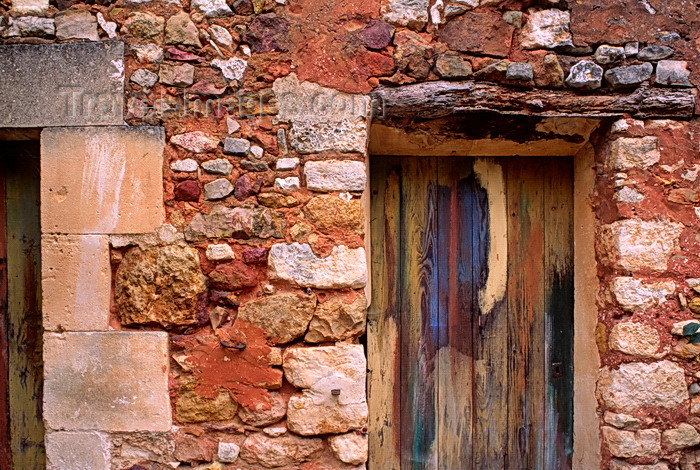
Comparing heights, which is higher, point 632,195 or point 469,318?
point 632,195

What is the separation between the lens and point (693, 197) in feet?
6.13

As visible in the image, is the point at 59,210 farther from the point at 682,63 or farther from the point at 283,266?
the point at 682,63

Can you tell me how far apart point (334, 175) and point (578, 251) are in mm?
1249

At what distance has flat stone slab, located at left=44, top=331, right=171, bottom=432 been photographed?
1.80 metres

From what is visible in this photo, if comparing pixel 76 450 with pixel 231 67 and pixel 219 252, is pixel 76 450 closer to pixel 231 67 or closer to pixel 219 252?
pixel 219 252

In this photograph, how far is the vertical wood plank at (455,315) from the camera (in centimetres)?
220

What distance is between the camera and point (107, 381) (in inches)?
71.3

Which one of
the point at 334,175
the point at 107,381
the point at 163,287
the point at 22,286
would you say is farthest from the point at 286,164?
the point at 22,286

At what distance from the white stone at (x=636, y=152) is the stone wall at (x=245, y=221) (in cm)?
3

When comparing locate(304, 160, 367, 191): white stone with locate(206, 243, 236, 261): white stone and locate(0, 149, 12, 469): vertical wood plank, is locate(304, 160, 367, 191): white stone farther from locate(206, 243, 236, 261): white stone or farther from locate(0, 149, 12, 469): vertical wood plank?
locate(0, 149, 12, 469): vertical wood plank

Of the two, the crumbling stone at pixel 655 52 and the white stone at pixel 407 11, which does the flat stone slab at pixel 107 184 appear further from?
the crumbling stone at pixel 655 52

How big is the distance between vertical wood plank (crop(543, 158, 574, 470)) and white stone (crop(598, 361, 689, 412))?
1.14ft

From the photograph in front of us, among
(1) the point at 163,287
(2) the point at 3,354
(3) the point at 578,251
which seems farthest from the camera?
(3) the point at 578,251

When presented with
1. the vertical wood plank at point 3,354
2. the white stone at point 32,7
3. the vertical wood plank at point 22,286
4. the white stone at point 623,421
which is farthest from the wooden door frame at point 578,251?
the vertical wood plank at point 3,354
